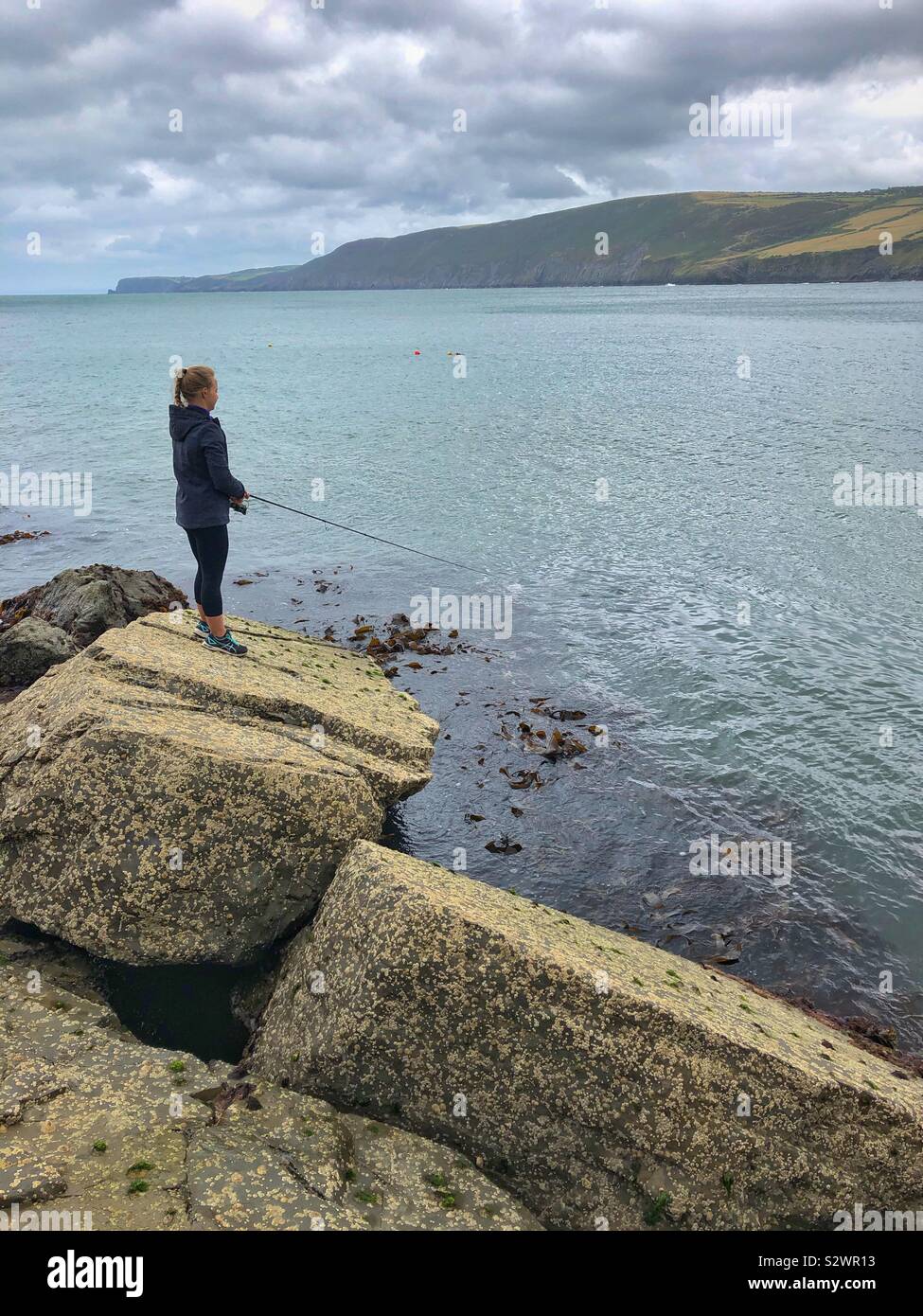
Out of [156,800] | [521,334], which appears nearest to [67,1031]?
[156,800]

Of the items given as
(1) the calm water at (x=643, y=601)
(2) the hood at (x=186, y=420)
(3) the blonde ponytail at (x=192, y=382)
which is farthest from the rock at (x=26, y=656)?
(1) the calm water at (x=643, y=601)

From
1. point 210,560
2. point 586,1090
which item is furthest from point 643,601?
point 586,1090

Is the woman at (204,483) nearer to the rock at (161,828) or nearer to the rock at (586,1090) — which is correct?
the rock at (161,828)

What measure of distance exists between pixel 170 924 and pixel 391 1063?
2.55m

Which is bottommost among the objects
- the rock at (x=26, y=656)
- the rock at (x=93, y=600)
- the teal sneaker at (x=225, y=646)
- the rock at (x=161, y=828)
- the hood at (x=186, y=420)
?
the rock at (x=161, y=828)

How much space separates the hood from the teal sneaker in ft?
8.53

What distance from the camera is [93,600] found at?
50.0 ft

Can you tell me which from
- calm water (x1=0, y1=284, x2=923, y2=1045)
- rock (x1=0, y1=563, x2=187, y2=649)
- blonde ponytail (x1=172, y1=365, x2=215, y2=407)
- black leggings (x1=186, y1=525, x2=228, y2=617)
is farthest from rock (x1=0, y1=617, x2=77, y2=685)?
calm water (x1=0, y1=284, x2=923, y2=1045)

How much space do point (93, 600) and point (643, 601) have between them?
12.6m

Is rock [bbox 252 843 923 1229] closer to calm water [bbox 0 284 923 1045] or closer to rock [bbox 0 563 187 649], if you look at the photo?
calm water [bbox 0 284 923 1045]

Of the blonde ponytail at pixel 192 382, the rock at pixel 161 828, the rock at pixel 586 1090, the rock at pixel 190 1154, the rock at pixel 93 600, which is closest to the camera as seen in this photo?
the rock at pixel 190 1154

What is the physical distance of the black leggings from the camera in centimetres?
1109

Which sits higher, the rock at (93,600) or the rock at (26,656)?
the rock at (93,600)

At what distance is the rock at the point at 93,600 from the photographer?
49.2 feet
